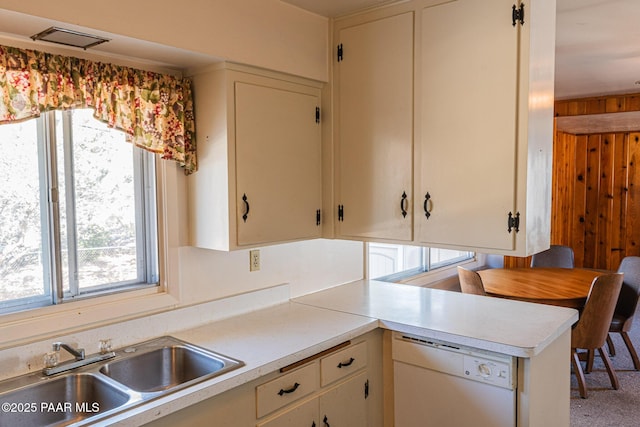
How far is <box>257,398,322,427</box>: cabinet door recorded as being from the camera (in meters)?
1.82

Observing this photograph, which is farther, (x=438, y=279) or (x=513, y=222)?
(x=438, y=279)

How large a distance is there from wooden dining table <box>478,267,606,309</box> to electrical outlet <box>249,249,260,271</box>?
1968mm

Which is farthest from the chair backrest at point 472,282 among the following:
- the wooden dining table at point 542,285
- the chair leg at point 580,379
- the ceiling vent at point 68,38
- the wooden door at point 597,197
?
the wooden door at point 597,197

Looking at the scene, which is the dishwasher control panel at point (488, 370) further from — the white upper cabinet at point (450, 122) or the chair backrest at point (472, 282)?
the chair backrest at point (472, 282)

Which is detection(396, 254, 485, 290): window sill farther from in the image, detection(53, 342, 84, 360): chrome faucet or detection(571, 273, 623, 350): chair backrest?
detection(53, 342, 84, 360): chrome faucet

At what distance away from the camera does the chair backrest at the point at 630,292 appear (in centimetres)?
368

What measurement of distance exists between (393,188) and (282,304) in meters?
0.84

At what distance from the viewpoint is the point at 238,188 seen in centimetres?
212

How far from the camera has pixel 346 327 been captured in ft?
7.06

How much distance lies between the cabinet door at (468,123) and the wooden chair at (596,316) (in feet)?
5.46

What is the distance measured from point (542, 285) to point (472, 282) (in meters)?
0.77

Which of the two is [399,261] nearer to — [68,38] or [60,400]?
[60,400]

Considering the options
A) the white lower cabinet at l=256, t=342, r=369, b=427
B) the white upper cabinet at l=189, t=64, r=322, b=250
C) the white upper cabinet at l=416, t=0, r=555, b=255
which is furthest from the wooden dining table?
the white upper cabinet at l=189, t=64, r=322, b=250

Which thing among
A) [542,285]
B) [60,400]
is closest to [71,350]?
[60,400]
